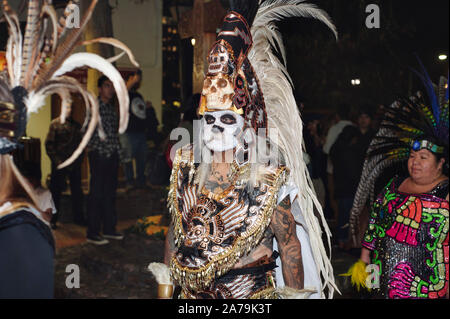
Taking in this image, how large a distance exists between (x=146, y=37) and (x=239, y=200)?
Result: 4132 mm

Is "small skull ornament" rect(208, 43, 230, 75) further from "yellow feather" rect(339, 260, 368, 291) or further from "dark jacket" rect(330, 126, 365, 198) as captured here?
"dark jacket" rect(330, 126, 365, 198)

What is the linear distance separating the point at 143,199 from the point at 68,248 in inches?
50.1

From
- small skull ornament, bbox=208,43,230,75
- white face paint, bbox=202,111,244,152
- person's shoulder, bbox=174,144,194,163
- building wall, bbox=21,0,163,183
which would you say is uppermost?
building wall, bbox=21,0,163,183

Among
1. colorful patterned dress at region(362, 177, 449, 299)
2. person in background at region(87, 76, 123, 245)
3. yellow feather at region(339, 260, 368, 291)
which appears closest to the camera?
colorful patterned dress at region(362, 177, 449, 299)

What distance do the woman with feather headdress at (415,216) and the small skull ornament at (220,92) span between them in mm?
1887

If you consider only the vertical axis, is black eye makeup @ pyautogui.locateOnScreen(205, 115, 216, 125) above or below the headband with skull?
below

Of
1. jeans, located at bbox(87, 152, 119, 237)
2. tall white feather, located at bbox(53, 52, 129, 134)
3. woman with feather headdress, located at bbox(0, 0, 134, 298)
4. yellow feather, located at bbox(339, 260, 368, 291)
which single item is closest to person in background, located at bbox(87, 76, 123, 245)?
jeans, located at bbox(87, 152, 119, 237)

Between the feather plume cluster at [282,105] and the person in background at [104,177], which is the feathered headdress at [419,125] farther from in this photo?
the person in background at [104,177]

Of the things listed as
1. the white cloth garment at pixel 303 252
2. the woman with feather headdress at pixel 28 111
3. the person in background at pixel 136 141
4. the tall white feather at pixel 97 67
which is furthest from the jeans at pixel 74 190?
the white cloth garment at pixel 303 252

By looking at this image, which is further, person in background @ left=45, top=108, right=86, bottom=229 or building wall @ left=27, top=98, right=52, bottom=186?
person in background @ left=45, top=108, right=86, bottom=229

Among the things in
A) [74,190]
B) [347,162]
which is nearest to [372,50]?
[347,162]

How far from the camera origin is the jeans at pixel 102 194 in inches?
219

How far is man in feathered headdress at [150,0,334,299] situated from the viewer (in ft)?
8.03

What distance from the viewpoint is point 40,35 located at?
3057 mm
